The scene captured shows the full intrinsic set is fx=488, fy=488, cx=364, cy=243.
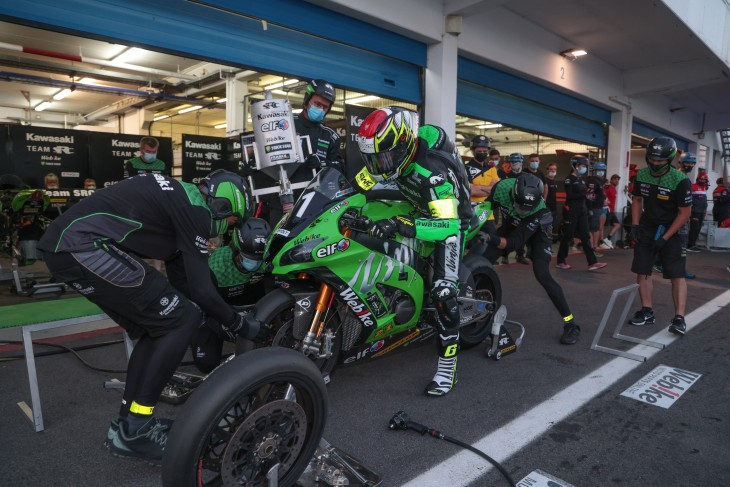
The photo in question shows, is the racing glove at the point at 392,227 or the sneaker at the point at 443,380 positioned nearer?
the racing glove at the point at 392,227

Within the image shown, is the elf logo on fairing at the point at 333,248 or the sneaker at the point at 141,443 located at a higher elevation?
the elf logo on fairing at the point at 333,248

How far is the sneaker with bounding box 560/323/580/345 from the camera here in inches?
181

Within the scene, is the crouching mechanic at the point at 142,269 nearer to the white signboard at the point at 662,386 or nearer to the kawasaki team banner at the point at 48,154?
the white signboard at the point at 662,386

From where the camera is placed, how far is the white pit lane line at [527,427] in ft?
8.02

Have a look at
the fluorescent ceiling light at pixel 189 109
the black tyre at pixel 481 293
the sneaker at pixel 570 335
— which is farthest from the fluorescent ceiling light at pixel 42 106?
the sneaker at pixel 570 335

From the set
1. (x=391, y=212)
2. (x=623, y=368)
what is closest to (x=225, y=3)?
(x=391, y=212)

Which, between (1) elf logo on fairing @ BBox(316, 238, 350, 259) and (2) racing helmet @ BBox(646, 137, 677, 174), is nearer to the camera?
(1) elf logo on fairing @ BBox(316, 238, 350, 259)

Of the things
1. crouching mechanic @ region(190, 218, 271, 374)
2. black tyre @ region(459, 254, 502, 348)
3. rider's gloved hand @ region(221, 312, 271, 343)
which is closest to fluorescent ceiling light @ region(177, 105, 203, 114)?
black tyre @ region(459, 254, 502, 348)

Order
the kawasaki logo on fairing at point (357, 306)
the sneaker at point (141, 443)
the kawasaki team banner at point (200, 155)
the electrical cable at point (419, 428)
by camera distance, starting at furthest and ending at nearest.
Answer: the kawasaki team banner at point (200, 155) < the kawasaki logo on fairing at point (357, 306) < the electrical cable at point (419, 428) < the sneaker at point (141, 443)

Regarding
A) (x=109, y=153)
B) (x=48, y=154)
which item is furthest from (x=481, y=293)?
(x=48, y=154)

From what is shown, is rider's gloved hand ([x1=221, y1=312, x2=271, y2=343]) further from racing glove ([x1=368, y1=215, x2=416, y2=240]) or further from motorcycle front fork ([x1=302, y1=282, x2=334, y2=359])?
racing glove ([x1=368, y1=215, x2=416, y2=240])

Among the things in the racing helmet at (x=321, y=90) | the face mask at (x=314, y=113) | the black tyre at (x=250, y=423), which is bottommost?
the black tyre at (x=250, y=423)

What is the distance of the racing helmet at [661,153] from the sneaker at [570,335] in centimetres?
196

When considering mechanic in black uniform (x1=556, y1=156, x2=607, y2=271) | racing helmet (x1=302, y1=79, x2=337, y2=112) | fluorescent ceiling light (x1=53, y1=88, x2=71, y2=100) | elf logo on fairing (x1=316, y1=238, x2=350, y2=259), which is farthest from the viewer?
fluorescent ceiling light (x1=53, y1=88, x2=71, y2=100)
